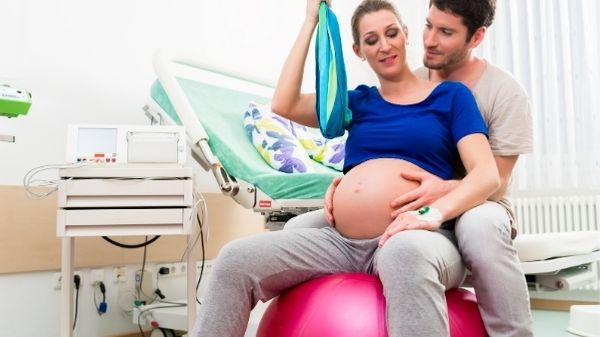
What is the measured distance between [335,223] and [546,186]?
8.33 ft

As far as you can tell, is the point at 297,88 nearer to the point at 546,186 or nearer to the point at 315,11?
the point at 315,11

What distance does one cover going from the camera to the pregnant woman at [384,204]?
0.99 metres

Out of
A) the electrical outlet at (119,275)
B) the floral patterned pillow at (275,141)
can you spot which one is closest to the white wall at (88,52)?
the floral patterned pillow at (275,141)

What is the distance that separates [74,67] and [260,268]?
1699mm

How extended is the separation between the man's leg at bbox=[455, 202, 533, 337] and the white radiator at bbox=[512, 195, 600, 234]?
247 cm

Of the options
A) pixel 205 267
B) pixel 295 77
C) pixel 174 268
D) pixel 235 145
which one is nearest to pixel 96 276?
pixel 174 268

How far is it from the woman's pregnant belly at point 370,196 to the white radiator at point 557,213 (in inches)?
95.3

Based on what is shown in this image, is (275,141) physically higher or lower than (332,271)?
higher

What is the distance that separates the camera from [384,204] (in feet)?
4.09

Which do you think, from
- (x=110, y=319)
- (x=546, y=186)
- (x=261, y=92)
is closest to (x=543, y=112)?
(x=546, y=186)

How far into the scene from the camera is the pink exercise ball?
106 centimetres

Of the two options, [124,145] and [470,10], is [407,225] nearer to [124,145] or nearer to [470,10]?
[470,10]

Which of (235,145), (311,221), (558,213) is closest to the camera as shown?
(311,221)

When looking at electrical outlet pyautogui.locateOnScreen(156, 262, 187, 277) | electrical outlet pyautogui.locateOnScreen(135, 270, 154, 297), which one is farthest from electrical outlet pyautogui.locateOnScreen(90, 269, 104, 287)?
electrical outlet pyautogui.locateOnScreen(156, 262, 187, 277)
